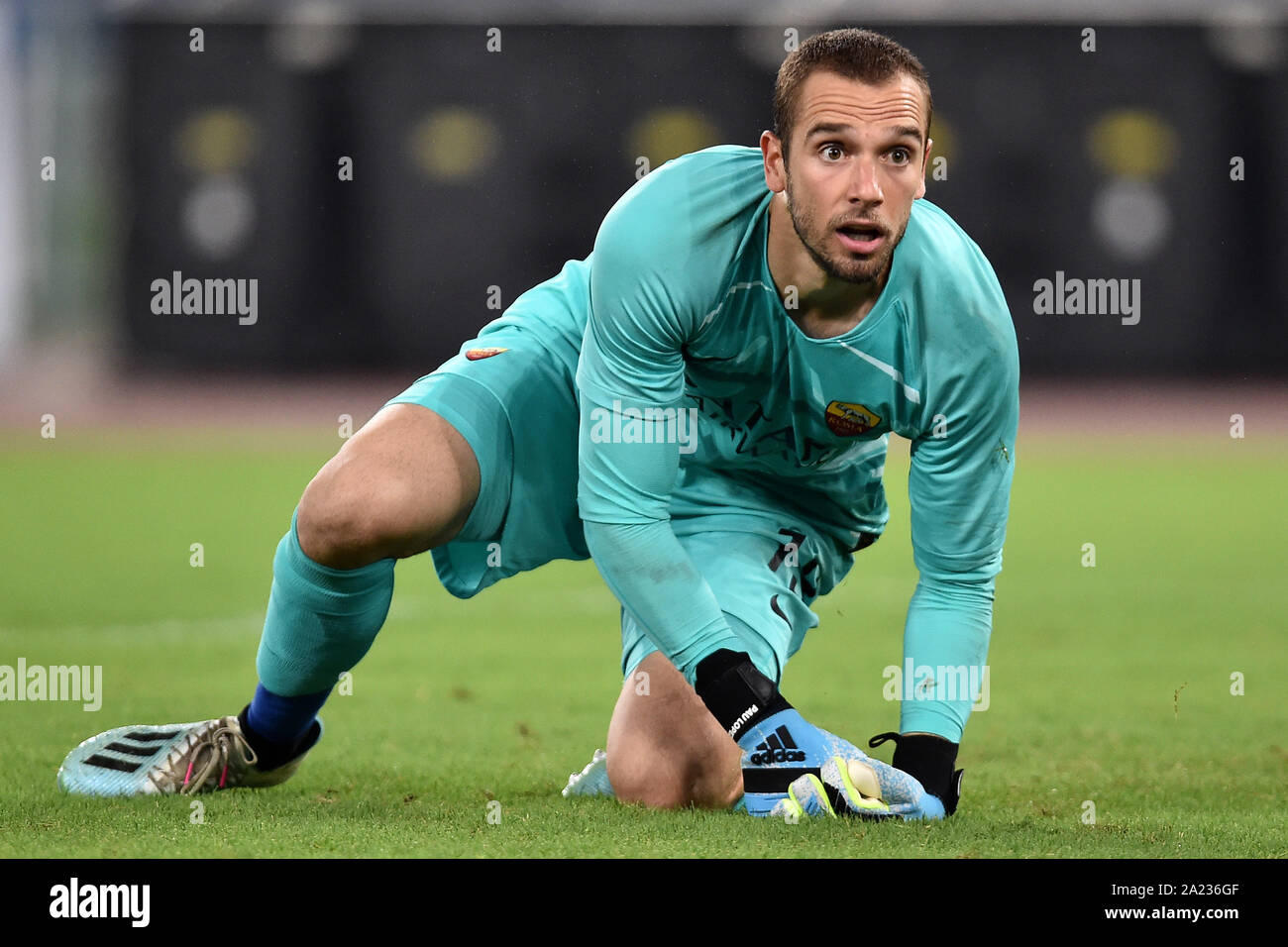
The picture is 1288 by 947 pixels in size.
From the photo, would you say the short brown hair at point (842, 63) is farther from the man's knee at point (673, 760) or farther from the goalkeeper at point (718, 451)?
the man's knee at point (673, 760)

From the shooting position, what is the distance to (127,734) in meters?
3.66

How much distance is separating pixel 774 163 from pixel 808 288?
24cm

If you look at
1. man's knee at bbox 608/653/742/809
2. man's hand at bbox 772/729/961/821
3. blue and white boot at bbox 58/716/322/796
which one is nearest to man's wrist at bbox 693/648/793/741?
man's hand at bbox 772/729/961/821

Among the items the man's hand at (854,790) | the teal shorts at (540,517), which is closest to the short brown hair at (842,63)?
the teal shorts at (540,517)

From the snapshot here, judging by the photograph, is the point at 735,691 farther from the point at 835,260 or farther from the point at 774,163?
the point at 774,163

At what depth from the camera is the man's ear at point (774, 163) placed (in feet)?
10.4

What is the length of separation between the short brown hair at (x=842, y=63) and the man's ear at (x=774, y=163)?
0.01m

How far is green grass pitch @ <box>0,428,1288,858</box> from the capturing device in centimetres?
308

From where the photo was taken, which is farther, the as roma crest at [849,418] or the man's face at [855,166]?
the as roma crest at [849,418]

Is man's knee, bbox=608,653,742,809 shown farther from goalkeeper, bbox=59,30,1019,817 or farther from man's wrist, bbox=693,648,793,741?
man's wrist, bbox=693,648,793,741

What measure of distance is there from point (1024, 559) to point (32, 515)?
203 inches

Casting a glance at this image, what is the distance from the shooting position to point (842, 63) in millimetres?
3057
